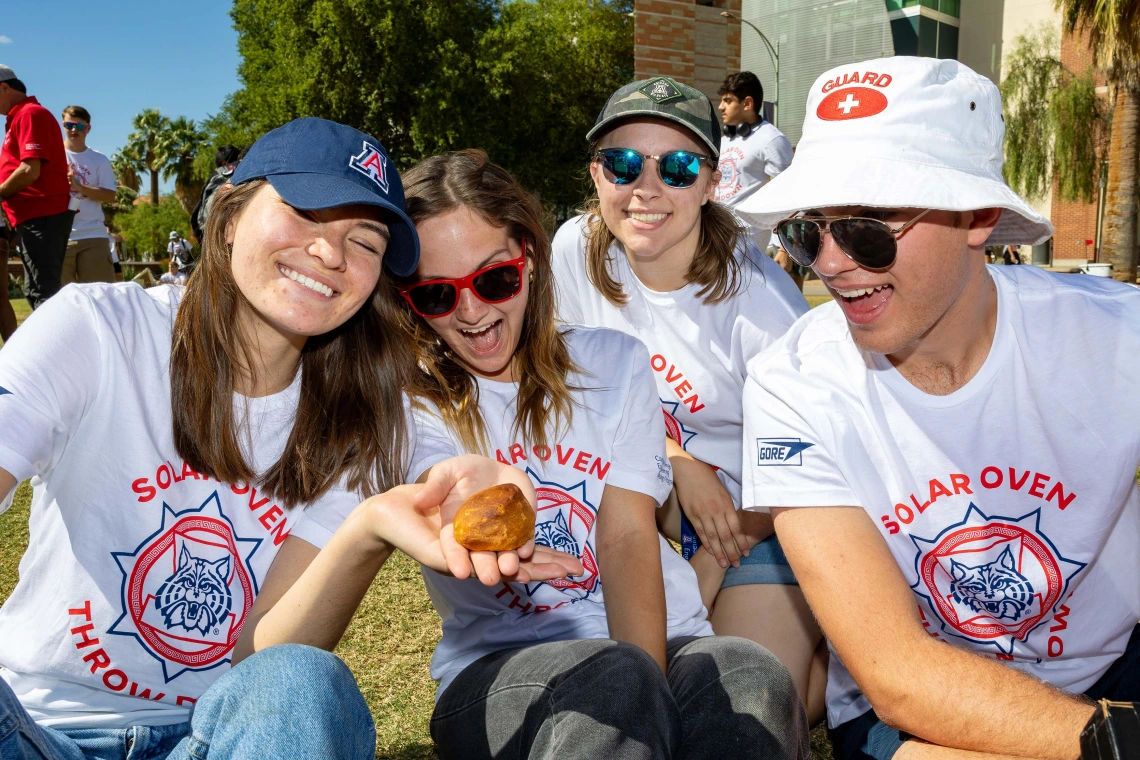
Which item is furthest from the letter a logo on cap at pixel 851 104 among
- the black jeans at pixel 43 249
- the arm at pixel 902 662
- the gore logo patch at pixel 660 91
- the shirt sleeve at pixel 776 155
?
the black jeans at pixel 43 249

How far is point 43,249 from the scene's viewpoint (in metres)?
8.45

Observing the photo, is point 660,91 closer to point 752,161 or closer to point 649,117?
point 649,117

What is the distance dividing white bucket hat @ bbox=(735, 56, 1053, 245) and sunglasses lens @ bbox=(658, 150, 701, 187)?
4.54 feet

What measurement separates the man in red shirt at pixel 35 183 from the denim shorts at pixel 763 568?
7678mm

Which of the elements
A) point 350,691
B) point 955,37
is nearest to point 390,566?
point 350,691

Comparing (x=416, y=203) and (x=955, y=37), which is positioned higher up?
(x=955, y=37)

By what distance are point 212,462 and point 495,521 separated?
2.70 feet

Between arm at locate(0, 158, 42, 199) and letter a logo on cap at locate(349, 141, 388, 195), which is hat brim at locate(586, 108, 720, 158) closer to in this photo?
letter a logo on cap at locate(349, 141, 388, 195)

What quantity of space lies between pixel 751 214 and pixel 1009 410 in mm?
786

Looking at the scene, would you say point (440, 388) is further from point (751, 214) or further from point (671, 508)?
point (671, 508)

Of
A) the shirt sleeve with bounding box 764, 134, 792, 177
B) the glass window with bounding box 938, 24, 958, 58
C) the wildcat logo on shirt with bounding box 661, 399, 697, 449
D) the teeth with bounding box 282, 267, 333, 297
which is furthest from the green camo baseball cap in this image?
the glass window with bounding box 938, 24, 958, 58

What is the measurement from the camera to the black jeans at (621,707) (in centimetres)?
176

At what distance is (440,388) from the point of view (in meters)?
2.58

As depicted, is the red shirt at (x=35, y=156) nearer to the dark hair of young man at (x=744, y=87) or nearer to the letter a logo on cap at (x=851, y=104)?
the dark hair of young man at (x=744, y=87)
